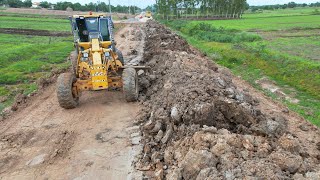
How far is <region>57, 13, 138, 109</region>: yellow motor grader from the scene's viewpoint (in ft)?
36.3

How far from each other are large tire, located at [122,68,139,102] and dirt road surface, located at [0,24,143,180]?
1.19 feet

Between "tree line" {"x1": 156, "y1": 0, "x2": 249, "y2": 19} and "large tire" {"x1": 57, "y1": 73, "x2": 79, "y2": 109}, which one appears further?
"tree line" {"x1": 156, "y1": 0, "x2": 249, "y2": 19}

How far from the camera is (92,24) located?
1271 cm

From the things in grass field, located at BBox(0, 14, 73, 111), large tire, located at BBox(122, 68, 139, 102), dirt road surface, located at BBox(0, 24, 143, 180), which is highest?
large tire, located at BBox(122, 68, 139, 102)

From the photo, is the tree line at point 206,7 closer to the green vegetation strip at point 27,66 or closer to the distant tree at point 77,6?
the distant tree at point 77,6

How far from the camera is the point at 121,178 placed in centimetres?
714

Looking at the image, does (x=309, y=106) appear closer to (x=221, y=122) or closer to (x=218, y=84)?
(x=218, y=84)

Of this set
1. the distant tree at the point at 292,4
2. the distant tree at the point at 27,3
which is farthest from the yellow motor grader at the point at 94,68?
the distant tree at the point at 292,4

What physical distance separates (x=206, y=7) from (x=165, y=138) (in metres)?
75.0

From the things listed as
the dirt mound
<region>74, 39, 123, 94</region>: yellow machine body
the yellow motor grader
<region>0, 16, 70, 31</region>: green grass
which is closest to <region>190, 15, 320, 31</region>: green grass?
<region>0, 16, 70, 31</region>: green grass

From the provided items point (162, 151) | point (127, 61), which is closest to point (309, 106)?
point (162, 151)

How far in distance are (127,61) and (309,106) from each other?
426 inches

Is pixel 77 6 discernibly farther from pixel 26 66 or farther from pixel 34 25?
pixel 26 66

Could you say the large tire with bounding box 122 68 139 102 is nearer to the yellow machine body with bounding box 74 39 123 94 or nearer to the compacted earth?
the compacted earth
